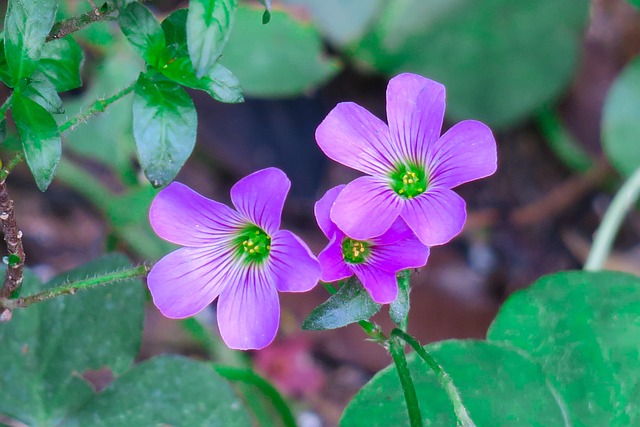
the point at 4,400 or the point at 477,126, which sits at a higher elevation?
the point at 477,126

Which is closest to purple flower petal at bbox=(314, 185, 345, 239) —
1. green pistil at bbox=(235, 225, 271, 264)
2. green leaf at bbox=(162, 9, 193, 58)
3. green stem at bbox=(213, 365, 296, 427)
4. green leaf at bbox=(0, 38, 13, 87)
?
green pistil at bbox=(235, 225, 271, 264)

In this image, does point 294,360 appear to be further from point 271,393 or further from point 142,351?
point 271,393

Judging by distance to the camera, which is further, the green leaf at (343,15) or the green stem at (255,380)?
the green leaf at (343,15)

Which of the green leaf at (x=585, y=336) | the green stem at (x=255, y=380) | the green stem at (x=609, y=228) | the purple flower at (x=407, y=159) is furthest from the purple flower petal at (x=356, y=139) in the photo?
the green stem at (x=609, y=228)

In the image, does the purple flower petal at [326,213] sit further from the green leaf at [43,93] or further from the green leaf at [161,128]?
the green leaf at [43,93]

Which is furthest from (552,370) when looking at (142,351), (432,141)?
(142,351)

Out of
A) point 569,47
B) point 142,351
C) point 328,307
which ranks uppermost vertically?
point 569,47

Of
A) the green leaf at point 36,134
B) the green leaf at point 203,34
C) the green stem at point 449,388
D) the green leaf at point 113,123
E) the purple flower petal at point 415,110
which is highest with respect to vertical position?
the purple flower petal at point 415,110
